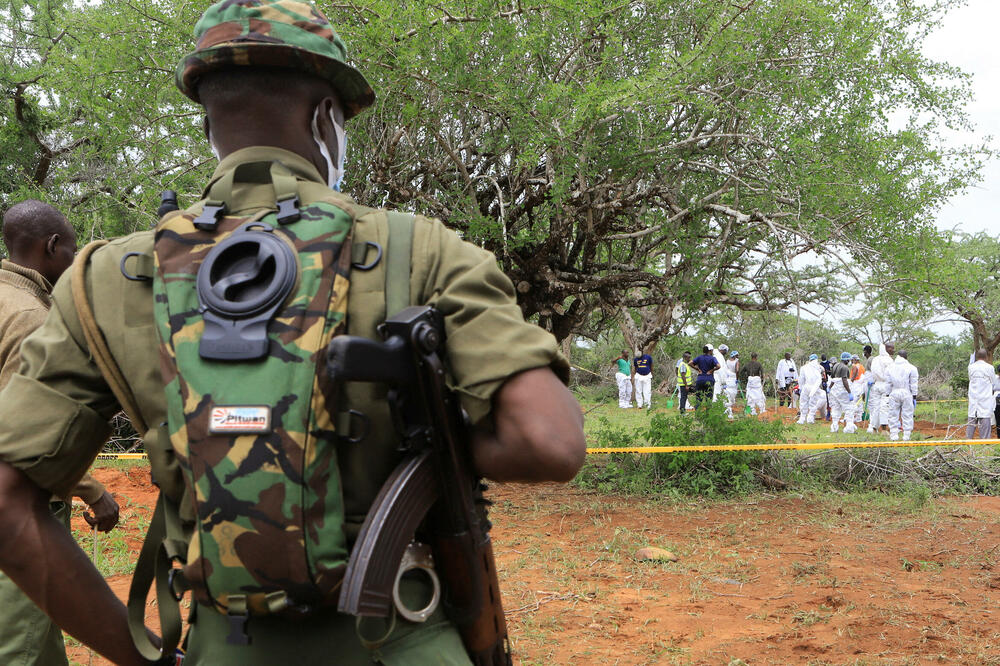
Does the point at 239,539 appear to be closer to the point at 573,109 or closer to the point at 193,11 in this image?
the point at 573,109

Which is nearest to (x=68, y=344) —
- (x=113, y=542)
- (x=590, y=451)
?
(x=113, y=542)

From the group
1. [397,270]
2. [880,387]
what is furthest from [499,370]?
[880,387]

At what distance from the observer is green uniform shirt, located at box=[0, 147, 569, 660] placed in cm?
123

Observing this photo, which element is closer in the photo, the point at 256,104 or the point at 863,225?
the point at 256,104

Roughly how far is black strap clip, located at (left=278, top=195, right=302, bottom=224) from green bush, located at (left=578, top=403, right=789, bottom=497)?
7337 millimetres

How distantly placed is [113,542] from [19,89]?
9227 mm

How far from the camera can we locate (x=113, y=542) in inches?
252

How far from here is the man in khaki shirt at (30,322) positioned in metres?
2.42

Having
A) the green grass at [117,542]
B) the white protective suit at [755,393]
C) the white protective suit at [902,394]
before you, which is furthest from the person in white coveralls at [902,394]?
the green grass at [117,542]

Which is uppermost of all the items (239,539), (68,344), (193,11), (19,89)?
(19,89)

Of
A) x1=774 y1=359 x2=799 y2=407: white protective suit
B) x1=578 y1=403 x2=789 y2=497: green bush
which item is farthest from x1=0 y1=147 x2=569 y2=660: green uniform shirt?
x1=774 y1=359 x2=799 y2=407: white protective suit

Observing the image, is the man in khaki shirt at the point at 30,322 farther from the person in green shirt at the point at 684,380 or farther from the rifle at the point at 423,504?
the person in green shirt at the point at 684,380

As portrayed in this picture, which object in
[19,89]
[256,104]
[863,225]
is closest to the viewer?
[256,104]

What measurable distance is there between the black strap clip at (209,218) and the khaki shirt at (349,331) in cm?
4
